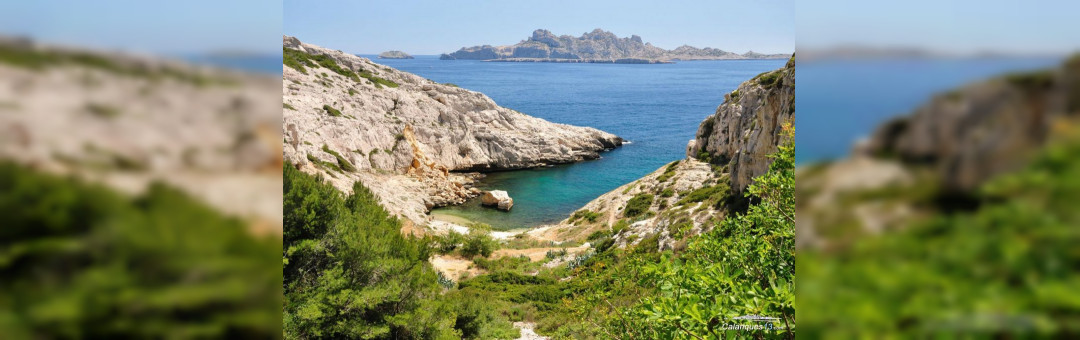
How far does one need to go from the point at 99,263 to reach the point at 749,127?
19.7 metres

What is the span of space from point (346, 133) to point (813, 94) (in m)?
30.8

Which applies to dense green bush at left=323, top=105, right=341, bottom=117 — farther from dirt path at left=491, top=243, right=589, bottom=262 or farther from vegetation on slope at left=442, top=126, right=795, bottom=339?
vegetation on slope at left=442, top=126, right=795, bottom=339

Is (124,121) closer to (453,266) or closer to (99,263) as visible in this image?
(99,263)

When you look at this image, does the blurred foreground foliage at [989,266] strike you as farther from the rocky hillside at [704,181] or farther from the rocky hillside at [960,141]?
the rocky hillside at [704,181]

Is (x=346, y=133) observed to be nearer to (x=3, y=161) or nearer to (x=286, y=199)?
(x=286, y=199)

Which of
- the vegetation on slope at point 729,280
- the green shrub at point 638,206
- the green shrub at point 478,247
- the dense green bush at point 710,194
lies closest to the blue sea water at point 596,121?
the green shrub at point 638,206

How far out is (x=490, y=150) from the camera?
39094mm

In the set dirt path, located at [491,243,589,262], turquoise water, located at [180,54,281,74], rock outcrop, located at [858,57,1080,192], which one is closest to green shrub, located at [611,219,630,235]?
dirt path, located at [491,243,589,262]

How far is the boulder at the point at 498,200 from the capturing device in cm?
2967

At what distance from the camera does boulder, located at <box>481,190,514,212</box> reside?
29.7 m

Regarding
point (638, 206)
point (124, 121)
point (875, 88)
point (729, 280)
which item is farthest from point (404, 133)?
point (875, 88)

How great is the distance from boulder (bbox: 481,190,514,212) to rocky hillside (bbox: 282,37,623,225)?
68.5 inches

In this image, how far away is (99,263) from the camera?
0.99 meters

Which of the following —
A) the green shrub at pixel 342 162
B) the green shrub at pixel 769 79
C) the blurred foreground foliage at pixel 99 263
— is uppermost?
the green shrub at pixel 769 79
